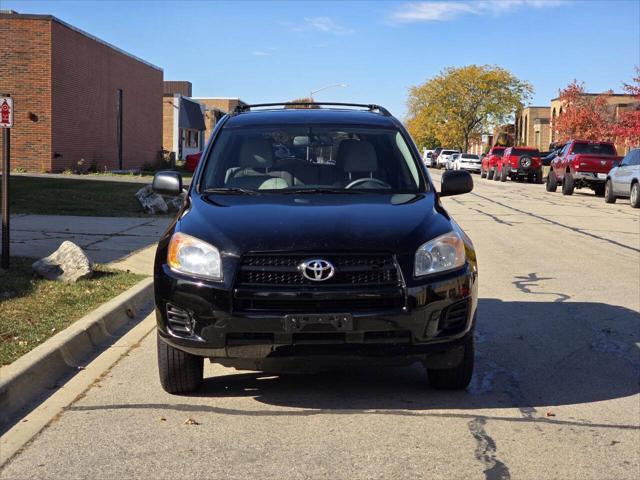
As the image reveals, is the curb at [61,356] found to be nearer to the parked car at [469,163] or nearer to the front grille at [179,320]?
the front grille at [179,320]

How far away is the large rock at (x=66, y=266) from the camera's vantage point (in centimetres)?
870

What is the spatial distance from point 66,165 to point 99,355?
2551 centimetres

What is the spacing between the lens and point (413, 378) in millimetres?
5773

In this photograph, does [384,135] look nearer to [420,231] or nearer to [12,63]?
[420,231]

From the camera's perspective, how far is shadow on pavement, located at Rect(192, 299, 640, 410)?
526 cm

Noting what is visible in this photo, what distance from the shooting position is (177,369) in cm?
515

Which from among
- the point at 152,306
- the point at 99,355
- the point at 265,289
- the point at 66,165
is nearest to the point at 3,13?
the point at 66,165

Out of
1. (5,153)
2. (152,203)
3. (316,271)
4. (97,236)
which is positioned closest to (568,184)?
(152,203)

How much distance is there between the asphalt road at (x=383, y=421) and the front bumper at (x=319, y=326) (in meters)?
0.43

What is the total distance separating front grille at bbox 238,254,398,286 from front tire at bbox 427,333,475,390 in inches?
33.3

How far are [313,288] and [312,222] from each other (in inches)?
19.3

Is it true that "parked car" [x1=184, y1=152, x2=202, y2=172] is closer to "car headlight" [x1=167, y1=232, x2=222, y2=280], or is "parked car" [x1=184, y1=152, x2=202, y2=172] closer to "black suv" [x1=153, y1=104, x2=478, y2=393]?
"black suv" [x1=153, y1=104, x2=478, y2=393]

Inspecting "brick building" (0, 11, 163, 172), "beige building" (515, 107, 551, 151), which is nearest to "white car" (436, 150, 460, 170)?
"beige building" (515, 107, 551, 151)

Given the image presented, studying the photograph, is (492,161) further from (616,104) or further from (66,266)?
(66,266)
